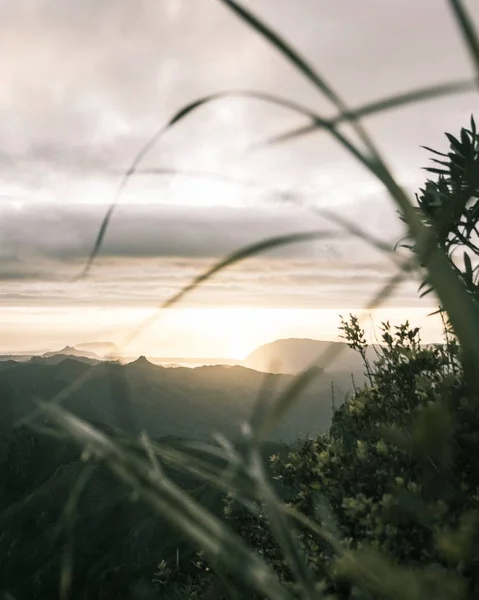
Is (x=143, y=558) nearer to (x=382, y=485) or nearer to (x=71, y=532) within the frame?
(x=382, y=485)

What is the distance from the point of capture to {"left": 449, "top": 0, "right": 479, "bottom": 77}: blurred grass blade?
0.69 meters

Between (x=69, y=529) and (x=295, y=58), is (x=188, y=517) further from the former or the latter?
(x=295, y=58)

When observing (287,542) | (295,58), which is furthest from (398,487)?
(295,58)

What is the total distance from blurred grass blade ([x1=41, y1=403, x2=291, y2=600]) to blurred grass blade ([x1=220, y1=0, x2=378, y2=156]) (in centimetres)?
50

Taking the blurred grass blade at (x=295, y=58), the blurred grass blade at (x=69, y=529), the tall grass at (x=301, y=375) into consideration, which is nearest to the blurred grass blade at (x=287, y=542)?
the tall grass at (x=301, y=375)

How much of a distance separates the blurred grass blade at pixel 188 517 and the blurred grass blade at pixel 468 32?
61 centimetres

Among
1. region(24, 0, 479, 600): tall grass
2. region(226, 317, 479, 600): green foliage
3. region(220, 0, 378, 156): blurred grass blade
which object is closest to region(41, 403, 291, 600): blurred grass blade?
region(24, 0, 479, 600): tall grass

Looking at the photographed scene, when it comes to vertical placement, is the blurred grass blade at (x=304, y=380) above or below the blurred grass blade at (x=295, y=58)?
below

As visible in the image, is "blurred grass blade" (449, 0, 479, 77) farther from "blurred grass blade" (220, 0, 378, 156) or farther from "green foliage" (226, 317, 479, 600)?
"green foliage" (226, 317, 479, 600)

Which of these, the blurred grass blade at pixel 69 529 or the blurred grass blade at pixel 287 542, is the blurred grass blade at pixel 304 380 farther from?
the blurred grass blade at pixel 69 529

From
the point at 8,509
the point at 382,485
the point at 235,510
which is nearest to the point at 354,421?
the point at 235,510

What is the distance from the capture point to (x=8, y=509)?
10425 centimetres

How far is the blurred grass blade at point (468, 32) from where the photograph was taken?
2.25 ft

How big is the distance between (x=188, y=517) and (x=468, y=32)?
655 millimetres
